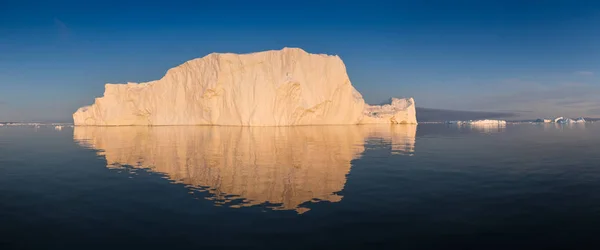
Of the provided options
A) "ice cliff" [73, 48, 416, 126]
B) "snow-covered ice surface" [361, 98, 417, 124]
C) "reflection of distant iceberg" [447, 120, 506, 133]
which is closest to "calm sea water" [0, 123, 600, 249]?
"reflection of distant iceberg" [447, 120, 506, 133]

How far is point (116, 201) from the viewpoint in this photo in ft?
20.4

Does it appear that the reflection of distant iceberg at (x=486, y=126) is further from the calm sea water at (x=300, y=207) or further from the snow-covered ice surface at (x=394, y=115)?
the calm sea water at (x=300, y=207)

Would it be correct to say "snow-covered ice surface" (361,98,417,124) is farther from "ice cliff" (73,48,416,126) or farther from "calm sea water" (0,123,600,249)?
"calm sea water" (0,123,600,249)

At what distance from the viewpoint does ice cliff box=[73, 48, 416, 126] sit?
48.2 m

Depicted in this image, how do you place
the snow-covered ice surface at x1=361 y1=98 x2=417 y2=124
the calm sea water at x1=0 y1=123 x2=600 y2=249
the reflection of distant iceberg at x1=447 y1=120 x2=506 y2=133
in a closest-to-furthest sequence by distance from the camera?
the calm sea water at x1=0 y1=123 x2=600 y2=249, the reflection of distant iceberg at x1=447 y1=120 x2=506 y2=133, the snow-covered ice surface at x1=361 y1=98 x2=417 y2=124

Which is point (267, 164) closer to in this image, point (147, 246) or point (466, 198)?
point (466, 198)

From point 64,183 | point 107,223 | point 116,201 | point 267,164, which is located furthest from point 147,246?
point 267,164

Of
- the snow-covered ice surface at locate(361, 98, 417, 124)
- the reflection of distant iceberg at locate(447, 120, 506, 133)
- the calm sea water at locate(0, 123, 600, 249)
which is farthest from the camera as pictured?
the snow-covered ice surface at locate(361, 98, 417, 124)

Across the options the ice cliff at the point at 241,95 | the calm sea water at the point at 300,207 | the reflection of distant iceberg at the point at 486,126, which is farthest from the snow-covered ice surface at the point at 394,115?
the calm sea water at the point at 300,207

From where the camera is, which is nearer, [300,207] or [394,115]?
[300,207]

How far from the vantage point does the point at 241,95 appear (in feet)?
160

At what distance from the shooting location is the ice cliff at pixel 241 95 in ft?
158

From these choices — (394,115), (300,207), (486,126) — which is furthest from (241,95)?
(300,207)

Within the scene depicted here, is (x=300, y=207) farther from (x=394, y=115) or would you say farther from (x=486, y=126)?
(x=486, y=126)
